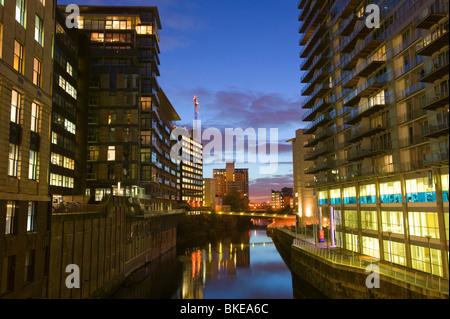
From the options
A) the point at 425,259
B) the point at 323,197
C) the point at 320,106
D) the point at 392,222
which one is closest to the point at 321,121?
the point at 320,106

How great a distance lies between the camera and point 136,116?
7150cm

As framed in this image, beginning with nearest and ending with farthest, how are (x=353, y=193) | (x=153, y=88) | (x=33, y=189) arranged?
(x=33, y=189) → (x=353, y=193) → (x=153, y=88)

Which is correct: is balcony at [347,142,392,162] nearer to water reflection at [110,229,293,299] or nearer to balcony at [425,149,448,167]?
balcony at [425,149,448,167]

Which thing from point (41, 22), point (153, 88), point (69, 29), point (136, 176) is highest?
point (69, 29)

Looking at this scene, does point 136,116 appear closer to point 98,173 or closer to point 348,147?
point 98,173

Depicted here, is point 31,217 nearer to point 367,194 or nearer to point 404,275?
point 404,275

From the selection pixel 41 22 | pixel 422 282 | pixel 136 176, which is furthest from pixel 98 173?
pixel 422 282

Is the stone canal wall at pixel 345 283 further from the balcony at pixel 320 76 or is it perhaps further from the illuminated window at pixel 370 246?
the balcony at pixel 320 76

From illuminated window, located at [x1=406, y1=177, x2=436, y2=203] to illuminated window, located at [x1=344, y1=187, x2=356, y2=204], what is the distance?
13.3 meters

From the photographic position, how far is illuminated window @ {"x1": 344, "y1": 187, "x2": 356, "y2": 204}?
1921 inches

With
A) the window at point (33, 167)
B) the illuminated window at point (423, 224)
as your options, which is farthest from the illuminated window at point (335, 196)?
the window at point (33, 167)

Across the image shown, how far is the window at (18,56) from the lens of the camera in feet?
76.6

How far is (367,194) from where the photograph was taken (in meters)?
44.5

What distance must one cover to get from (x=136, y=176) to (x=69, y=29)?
30.1m
